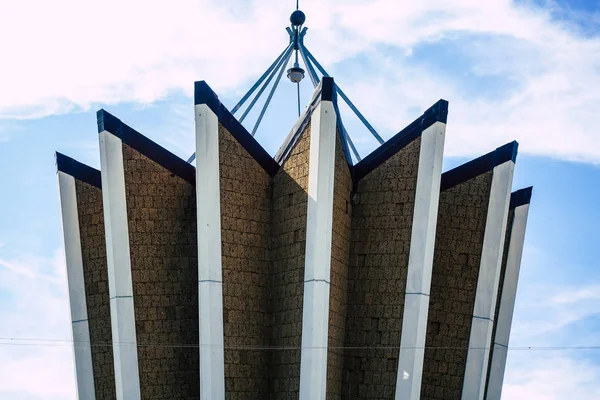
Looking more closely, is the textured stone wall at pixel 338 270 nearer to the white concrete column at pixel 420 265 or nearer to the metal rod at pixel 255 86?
the white concrete column at pixel 420 265

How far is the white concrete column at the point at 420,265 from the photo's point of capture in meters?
23.2

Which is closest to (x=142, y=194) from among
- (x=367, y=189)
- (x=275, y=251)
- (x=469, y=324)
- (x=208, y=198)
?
(x=208, y=198)

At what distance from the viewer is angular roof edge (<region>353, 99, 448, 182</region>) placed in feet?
79.8

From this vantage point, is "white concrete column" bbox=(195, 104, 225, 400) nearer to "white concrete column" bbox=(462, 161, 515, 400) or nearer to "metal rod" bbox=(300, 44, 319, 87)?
"white concrete column" bbox=(462, 161, 515, 400)

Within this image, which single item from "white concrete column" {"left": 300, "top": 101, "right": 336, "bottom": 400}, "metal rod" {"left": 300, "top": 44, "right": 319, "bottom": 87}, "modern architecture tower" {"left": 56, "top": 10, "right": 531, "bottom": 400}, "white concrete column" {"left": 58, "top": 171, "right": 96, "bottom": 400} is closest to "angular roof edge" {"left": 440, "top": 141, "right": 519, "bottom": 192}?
"modern architecture tower" {"left": 56, "top": 10, "right": 531, "bottom": 400}

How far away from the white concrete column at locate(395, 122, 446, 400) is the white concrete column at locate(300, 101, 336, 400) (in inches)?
69.5

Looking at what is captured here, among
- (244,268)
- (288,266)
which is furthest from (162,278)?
(288,266)

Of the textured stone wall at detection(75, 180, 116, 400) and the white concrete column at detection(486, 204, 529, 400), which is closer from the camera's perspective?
the textured stone wall at detection(75, 180, 116, 400)

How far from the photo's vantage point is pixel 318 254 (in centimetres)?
2289

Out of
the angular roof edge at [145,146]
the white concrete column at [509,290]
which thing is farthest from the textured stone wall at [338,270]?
the white concrete column at [509,290]

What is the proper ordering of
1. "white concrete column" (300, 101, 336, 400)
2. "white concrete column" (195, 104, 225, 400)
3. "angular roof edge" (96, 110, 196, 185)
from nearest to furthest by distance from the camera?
"white concrete column" (300, 101, 336, 400) → "white concrete column" (195, 104, 225, 400) → "angular roof edge" (96, 110, 196, 185)

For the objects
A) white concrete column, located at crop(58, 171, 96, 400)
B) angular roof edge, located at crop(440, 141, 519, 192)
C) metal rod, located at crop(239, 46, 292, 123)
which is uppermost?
metal rod, located at crop(239, 46, 292, 123)

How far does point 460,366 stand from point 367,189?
4395mm

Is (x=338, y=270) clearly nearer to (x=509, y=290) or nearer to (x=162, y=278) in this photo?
(x=162, y=278)
